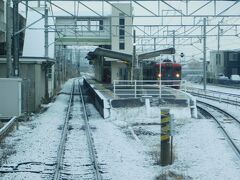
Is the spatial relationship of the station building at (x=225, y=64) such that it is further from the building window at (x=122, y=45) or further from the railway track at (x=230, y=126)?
the railway track at (x=230, y=126)

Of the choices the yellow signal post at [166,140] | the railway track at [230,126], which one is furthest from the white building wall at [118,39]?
the yellow signal post at [166,140]

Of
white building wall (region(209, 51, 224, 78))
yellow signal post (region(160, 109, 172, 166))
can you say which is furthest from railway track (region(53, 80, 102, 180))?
white building wall (region(209, 51, 224, 78))

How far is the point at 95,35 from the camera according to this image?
47.7m

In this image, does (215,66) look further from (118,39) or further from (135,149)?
(135,149)

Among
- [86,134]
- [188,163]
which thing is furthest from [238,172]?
[86,134]

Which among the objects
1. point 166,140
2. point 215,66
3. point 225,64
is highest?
point 225,64

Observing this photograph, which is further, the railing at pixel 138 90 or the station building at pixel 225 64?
the station building at pixel 225 64

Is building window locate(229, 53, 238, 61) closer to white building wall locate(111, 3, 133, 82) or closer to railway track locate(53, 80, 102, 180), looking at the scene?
white building wall locate(111, 3, 133, 82)

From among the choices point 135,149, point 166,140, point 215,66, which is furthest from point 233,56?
point 166,140

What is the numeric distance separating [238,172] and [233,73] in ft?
217

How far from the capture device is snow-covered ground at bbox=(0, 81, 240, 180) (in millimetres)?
9539

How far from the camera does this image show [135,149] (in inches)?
483

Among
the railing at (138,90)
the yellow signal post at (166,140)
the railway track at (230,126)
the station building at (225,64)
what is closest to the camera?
the yellow signal post at (166,140)

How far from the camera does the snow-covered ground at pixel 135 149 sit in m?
9.54
